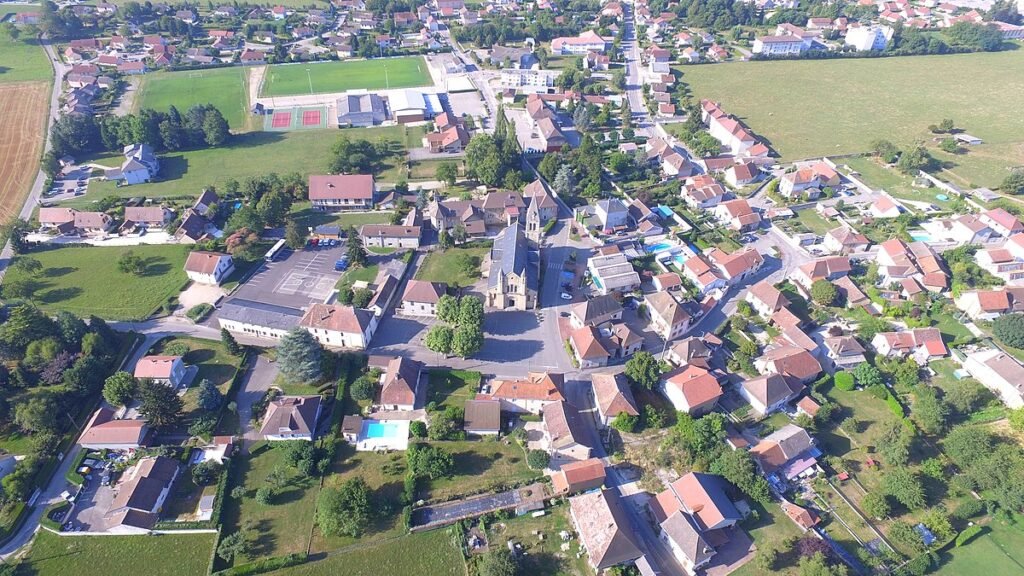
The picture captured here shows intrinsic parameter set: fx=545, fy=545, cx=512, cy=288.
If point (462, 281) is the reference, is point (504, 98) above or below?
above

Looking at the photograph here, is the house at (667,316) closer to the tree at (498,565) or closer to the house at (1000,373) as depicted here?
the house at (1000,373)

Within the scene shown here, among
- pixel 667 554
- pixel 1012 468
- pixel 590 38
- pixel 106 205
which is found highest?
pixel 590 38

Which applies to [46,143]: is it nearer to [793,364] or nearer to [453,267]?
[453,267]

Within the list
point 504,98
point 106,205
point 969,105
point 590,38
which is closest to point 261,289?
point 106,205

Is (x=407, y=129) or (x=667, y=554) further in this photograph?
(x=407, y=129)

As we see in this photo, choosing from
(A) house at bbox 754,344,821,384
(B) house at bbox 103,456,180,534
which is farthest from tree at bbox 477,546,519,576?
(A) house at bbox 754,344,821,384

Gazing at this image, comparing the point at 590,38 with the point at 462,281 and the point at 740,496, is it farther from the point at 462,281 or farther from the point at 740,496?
the point at 740,496

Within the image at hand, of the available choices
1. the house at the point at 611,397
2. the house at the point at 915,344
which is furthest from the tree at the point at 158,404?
the house at the point at 915,344

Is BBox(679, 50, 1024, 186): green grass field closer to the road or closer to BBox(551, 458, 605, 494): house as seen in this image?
BBox(551, 458, 605, 494): house
